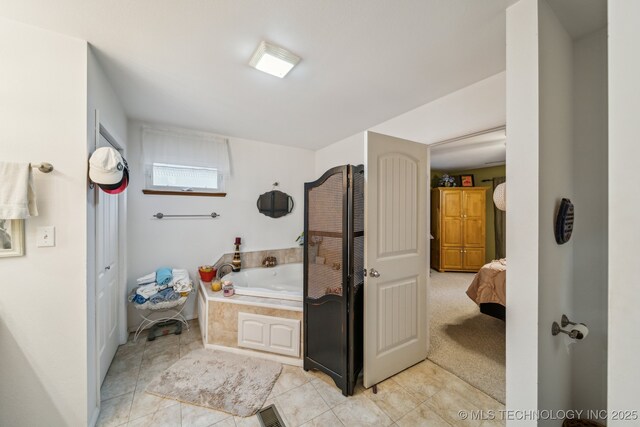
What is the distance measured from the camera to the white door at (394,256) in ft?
5.72

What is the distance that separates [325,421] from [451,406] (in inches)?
35.2

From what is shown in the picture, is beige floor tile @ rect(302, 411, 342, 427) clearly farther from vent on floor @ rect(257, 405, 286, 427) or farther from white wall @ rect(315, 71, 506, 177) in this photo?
white wall @ rect(315, 71, 506, 177)

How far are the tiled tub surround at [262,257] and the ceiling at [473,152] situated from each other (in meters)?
2.48

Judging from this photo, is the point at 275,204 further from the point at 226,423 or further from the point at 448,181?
the point at 448,181

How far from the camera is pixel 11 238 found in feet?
4.13

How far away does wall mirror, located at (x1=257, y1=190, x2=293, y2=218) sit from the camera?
3455 millimetres

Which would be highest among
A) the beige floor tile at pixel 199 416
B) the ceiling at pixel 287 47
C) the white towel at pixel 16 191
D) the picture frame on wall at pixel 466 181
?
the ceiling at pixel 287 47

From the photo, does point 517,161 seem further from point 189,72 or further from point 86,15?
point 86,15

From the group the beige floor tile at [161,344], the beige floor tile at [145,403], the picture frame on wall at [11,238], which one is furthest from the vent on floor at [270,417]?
the picture frame on wall at [11,238]

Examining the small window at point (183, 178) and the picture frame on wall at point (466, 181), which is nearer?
the small window at point (183, 178)

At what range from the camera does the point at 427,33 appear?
135 cm

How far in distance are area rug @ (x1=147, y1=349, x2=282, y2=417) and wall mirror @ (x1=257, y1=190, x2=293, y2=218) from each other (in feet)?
6.13

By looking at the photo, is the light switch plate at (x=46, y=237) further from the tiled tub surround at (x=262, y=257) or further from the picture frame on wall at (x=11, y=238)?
the tiled tub surround at (x=262, y=257)

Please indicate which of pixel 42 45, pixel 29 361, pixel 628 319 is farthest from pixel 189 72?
pixel 628 319
